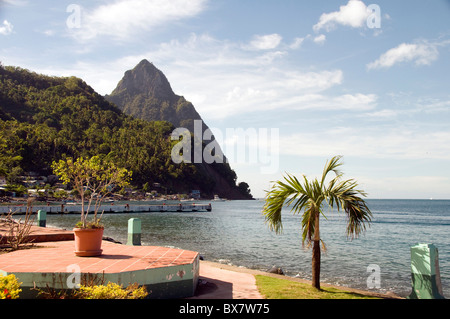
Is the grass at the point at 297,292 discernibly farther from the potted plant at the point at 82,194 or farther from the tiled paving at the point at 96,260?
the potted plant at the point at 82,194

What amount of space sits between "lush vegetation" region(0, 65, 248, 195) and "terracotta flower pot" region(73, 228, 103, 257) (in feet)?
390

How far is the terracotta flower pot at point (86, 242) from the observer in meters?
8.33

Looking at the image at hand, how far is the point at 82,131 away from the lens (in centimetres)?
14750

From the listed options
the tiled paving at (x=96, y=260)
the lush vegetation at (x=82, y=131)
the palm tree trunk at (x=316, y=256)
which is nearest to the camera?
the tiled paving at (x=96, y=260)

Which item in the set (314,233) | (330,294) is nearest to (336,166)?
(314,233)

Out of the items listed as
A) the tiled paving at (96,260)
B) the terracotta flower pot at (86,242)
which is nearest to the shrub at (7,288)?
the tiled paving at (96,260)

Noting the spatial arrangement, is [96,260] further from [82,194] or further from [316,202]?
[316,202]

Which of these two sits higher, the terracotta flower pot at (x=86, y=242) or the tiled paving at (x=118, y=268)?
the terracotta flower pot at (x=86, y=242)

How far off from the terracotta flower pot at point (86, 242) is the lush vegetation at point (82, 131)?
11889cm

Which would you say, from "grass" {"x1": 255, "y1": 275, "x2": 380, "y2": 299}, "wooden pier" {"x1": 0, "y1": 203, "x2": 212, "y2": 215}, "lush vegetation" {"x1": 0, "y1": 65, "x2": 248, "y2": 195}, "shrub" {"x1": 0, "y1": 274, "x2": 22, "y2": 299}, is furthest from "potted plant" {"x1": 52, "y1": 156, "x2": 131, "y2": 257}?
"lush vegetation" {"x1": 0, "y1": 65, "x2": 248, "y2": 195}

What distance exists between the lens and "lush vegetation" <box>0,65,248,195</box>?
403 feet

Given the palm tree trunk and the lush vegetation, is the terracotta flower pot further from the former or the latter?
the lush vegetation

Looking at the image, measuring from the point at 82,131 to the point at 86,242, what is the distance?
151 metres

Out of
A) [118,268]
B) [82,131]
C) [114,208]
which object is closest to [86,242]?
[118,268]
